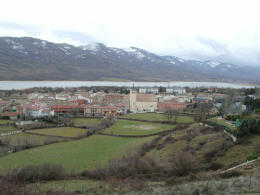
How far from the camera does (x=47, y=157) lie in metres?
20.7

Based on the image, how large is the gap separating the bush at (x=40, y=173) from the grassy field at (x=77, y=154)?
2271 millimetres

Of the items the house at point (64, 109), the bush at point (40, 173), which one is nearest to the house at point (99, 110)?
the house at point (64, 109)

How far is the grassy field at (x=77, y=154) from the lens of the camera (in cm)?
1898

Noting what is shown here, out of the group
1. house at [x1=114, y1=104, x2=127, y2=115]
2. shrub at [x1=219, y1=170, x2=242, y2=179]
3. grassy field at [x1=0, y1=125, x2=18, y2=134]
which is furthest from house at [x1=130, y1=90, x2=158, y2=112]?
shrub at [x1=219, y1=170, x2=242, y2=179]

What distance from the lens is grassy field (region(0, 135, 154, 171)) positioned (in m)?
19.0

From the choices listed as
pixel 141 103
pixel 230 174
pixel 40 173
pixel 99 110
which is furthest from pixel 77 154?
pixel 141 103

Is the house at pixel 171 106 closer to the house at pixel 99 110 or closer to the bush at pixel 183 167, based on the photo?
the house at pixel 99 110

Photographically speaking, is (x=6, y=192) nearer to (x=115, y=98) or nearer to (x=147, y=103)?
(x=147, y=103)

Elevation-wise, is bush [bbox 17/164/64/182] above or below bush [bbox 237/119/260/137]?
below

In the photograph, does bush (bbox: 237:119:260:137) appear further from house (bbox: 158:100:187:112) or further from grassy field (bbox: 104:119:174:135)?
house (bbox: 158:100:187:112)

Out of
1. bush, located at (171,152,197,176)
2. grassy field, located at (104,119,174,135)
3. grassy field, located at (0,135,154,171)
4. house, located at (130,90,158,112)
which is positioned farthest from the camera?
house, located at (130,90,158,112)

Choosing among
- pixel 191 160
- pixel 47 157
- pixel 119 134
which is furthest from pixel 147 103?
pixel 191 160

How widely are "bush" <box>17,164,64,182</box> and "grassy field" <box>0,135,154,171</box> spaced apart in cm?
227

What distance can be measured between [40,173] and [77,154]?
22.3 feet
